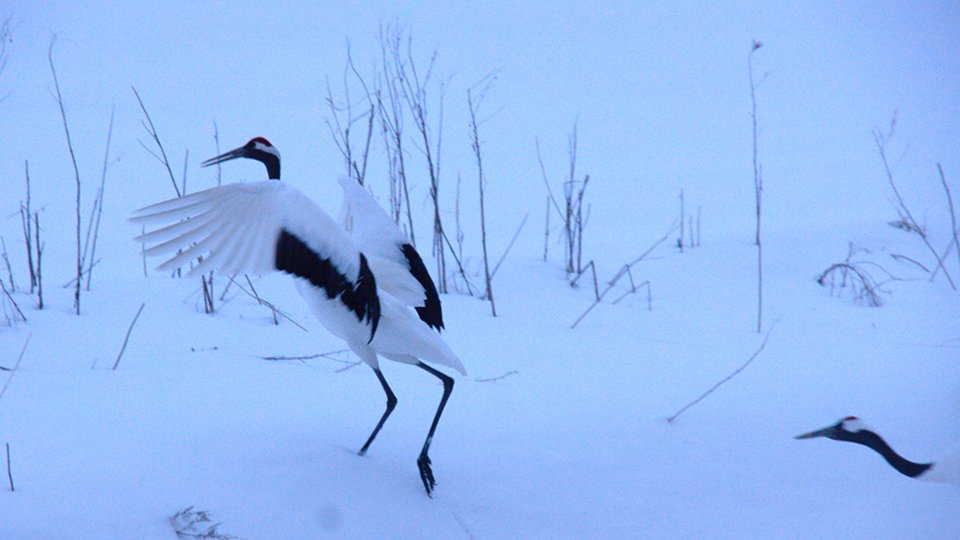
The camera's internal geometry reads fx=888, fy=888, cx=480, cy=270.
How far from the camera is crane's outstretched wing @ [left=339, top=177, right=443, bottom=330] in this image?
3.50 m

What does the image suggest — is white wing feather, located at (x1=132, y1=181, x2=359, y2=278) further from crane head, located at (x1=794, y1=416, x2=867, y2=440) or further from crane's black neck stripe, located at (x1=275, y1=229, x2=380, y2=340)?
crane head, located at (x1=794, y1=416, x2=867, y2=440)

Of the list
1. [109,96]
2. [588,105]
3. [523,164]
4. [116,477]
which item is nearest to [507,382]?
[116,477]

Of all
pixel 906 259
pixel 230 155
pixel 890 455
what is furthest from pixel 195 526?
pixel 906 259

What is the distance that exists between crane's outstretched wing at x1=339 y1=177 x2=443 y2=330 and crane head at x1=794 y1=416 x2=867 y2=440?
1.53 meters

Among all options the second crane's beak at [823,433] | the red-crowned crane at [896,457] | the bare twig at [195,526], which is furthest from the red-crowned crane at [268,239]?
the red-crowned crane at [896,457]

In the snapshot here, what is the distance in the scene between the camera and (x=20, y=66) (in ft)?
49.5

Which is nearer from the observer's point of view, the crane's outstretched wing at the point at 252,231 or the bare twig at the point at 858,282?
the crane's outstretched wing at the point at 252,231

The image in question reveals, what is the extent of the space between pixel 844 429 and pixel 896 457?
189mm

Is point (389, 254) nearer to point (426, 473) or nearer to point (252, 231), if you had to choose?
point (252, 231)

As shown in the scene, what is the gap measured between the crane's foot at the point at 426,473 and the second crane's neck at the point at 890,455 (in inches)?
58.8

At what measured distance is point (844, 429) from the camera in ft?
10.4

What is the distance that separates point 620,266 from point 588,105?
1134 cm

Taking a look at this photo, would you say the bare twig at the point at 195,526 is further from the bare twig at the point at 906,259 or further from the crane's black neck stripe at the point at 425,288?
the bare twig at the point at 906,259

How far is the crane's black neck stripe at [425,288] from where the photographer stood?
11.7 ft
